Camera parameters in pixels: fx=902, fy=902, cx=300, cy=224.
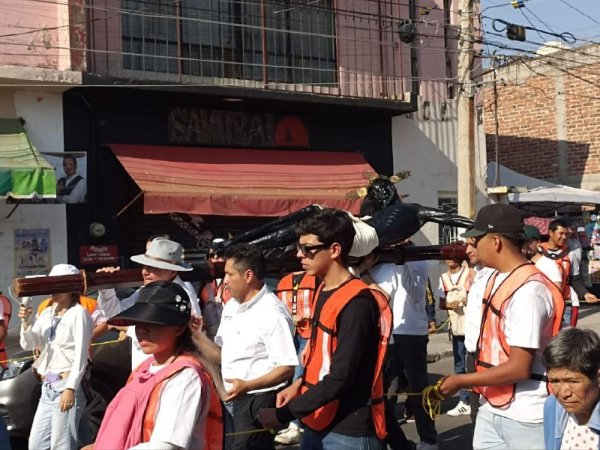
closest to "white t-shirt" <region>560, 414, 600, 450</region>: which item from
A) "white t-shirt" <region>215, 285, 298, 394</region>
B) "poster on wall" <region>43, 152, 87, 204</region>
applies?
"white t-shirt" <region>215, 285, 298, 394</region>

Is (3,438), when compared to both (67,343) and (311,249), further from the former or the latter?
(311,249)

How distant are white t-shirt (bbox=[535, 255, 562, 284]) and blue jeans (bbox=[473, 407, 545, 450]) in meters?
4.15

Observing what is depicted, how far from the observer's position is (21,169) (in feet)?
41.4

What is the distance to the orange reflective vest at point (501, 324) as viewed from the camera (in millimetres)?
4270

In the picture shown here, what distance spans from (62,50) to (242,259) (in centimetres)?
935

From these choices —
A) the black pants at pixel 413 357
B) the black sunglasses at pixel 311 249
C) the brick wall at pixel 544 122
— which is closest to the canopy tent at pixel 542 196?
the brick wall at pixel 544 122

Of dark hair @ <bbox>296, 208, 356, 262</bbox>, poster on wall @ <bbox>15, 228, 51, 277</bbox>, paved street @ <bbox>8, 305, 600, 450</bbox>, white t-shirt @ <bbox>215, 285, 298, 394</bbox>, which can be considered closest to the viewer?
dark hair @ <bbox>296, 208, 356, 262</bbox>

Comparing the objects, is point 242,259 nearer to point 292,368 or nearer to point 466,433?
point 292,368

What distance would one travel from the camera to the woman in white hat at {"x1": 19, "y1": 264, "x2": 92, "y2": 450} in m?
6.20

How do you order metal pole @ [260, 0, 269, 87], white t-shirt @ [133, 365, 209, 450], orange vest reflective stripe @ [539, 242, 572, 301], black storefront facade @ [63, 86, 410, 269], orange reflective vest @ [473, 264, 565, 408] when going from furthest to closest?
metal pole @ [260, 0, 269, 87] < black storefront facade @ [63, 86, 410, 269] < orange vest reflective stripe @ [539, 242, 572, 301] < orange reflective vest @ [473, 264, 565, 408] < white t-shirt @ [133, 365, 209, 450]

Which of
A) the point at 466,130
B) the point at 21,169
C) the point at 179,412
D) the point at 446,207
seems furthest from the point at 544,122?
the point at 179,412

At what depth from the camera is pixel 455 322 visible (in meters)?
10.3

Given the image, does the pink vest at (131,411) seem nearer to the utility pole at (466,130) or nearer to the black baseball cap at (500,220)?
the black baseball cap at (500,220)

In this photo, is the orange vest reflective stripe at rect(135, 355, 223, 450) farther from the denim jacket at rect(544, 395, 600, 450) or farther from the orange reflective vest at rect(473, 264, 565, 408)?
the orange reflective vest at rect(473, 264, 565, 408)
